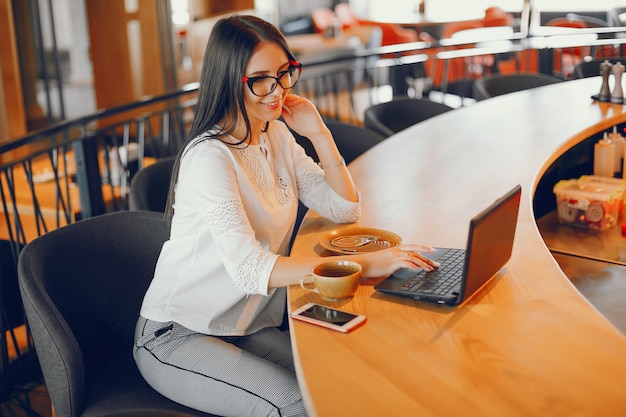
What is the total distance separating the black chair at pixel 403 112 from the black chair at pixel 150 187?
1496 millimetres

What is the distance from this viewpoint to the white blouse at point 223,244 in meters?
1.83

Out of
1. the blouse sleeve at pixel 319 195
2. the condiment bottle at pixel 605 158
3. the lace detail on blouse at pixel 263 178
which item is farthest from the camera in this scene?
the condiment bottle at pixel 605 158

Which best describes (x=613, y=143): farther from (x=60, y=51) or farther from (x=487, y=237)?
(x=60, y=51)

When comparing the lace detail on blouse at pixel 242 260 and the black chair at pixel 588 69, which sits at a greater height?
the black chair at pixel 588 69

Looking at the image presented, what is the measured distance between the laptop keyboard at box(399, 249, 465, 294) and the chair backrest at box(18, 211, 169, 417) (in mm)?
784

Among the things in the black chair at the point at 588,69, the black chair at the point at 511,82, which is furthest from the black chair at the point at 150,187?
the black chair at the point at 588,69

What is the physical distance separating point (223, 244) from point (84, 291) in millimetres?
470

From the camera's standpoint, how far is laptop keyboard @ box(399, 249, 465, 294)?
1.66m

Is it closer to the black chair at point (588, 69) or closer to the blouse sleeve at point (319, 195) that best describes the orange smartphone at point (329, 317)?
the blouse sleeve at point (319, 195)

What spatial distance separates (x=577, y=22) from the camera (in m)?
8.82

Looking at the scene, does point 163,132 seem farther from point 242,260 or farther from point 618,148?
point 242,260

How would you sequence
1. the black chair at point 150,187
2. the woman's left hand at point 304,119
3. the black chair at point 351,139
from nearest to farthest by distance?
the woman's left hand at point 304,119
the black chair at point 150,187
the black chair at point 351,139

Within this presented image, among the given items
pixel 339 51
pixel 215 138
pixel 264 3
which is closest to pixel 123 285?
pixel 215 138

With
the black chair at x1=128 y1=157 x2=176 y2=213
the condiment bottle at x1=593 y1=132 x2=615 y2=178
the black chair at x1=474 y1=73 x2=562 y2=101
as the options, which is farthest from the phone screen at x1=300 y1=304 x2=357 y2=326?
the black chair at x1=474 y1=73 x2=562 y2=101
